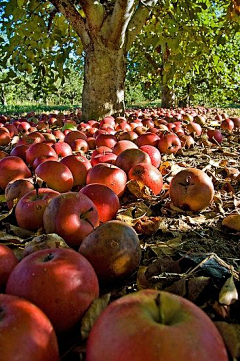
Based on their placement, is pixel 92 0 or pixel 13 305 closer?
pixel 13 305

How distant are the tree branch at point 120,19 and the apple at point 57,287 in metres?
5.92

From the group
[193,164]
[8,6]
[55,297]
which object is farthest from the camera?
[8,6]

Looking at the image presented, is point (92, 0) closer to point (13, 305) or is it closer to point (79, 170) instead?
point (79, 170)

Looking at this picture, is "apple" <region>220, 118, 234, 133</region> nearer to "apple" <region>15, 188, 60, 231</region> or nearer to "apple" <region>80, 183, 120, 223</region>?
"apple" <region>80, 183, 120, 223</region>

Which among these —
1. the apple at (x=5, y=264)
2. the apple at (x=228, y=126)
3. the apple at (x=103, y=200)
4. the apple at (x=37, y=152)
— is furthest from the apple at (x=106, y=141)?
the apple at (x=228, y=126)

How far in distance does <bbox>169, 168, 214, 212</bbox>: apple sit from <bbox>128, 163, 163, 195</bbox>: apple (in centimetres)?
27

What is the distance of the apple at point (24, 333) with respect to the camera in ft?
2.95

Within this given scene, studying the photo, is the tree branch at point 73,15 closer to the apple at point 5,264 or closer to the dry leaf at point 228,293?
the apple at point 5,264

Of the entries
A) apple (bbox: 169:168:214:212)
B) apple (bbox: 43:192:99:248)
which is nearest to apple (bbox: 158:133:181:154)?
apple (bbox: 169:168:214:212)

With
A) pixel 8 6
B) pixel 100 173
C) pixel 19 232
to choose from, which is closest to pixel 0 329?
pixel 19 232

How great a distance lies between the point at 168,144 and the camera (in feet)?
14.4

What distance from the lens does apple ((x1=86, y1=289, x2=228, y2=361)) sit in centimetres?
82

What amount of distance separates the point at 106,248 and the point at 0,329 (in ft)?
2.42

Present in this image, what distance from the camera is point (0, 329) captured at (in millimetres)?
918
